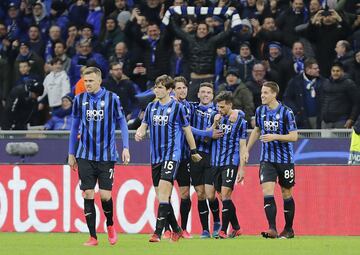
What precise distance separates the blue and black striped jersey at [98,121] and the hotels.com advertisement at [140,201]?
384 centimetres

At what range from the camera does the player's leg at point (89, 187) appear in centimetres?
1466

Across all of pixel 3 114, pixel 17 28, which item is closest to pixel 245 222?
pixel 3 114

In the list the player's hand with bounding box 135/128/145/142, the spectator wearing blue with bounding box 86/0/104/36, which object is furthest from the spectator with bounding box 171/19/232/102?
the player's hand with bounding box 135/128/145/142

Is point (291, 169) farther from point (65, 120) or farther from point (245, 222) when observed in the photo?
point (65, 120)

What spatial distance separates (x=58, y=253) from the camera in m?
13.4

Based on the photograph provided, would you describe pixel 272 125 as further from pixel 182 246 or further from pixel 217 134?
pixel 182 246

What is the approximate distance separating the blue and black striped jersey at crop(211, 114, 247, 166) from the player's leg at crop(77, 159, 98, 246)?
99.4 inches

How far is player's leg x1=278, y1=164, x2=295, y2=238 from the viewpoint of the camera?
16.2 m

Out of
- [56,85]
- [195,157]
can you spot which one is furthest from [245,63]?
[195,157]

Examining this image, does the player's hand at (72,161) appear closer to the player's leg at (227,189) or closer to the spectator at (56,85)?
the player's leg at (227,189)

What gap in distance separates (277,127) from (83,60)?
8.41m

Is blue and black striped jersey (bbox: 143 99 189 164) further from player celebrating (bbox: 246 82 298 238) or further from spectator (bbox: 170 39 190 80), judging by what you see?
spectator (bbox: 170 39 190 80)

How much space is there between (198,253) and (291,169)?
11.2ft

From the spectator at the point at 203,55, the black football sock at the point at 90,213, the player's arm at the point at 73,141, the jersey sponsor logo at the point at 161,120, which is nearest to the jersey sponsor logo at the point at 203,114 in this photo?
the jersey sponsor logo at the point at 161,120
